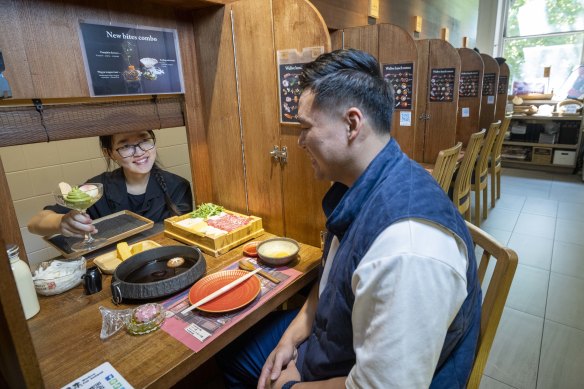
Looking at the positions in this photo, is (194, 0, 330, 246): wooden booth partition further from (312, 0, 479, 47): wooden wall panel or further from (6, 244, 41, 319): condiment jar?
(6, 244, 41, 319): condiment jar

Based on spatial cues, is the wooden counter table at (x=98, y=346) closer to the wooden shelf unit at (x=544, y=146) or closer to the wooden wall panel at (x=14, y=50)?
the wooden wall panel at (x=14, y=50)

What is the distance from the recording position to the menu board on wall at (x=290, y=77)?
138 cm

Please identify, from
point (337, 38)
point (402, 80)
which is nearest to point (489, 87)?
point (402, 80)

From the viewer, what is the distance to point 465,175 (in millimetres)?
3121

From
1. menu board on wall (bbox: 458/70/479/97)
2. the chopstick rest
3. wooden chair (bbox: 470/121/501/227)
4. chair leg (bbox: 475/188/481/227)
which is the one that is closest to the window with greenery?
menu board on wall (bbox: 458/70/479/97)

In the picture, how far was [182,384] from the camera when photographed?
1.66m

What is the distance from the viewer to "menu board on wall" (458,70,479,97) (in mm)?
4145

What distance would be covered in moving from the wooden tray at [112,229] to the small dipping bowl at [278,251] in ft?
1.93

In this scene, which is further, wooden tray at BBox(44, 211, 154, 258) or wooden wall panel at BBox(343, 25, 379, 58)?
wooden wall panel at BBox(343, 25, 379, 58)

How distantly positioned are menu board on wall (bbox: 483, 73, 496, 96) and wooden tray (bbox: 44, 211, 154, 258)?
4873mm

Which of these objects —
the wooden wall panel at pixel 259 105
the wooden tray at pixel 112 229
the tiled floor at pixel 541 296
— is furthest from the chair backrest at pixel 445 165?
the wooden tray at pixel 112 229

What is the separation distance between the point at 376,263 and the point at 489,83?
5101mm

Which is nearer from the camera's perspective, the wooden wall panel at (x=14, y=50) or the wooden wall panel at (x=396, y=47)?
the wooden wall panel at (x=14, y=50)

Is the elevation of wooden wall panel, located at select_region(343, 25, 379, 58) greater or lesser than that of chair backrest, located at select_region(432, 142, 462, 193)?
greater
